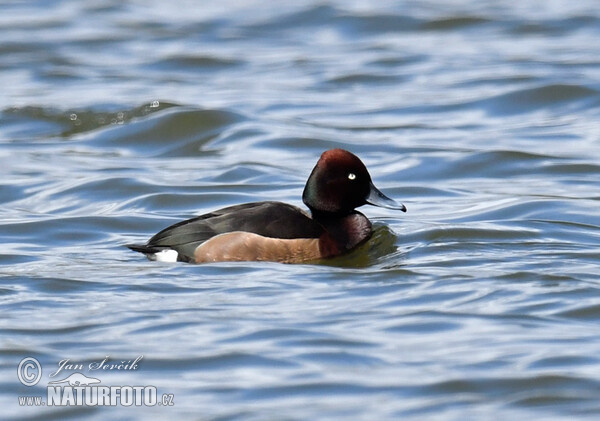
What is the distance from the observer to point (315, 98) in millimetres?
16359

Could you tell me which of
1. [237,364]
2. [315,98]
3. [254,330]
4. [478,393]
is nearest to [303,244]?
[254,330]

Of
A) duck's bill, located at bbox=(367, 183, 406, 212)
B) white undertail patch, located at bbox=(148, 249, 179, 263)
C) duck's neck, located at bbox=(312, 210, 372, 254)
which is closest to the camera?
white undertail patch, located at bbox=(148, 249, 179, 263)

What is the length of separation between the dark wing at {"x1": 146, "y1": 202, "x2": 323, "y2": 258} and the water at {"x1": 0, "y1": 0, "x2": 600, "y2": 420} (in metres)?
0.22

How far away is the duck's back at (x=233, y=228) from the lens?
9.23m

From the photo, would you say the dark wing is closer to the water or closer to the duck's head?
the water

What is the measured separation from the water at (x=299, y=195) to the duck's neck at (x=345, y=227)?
0.15 meters

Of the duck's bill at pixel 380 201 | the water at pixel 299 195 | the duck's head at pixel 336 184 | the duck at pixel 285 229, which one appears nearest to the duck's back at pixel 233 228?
the duck at pixel 285 229

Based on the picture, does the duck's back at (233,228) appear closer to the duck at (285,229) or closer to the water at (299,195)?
the duck at (285,229)

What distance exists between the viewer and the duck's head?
976cm

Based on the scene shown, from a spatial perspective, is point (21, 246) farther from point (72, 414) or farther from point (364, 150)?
point (364, 150)

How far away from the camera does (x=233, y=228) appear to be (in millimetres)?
9266

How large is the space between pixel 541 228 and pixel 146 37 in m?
11.1

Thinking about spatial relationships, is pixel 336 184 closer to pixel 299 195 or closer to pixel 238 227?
pixel 238 227

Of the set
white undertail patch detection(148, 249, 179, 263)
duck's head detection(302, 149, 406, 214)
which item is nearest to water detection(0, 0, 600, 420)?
white undertail patch detection(148, 249, 179, 263)
